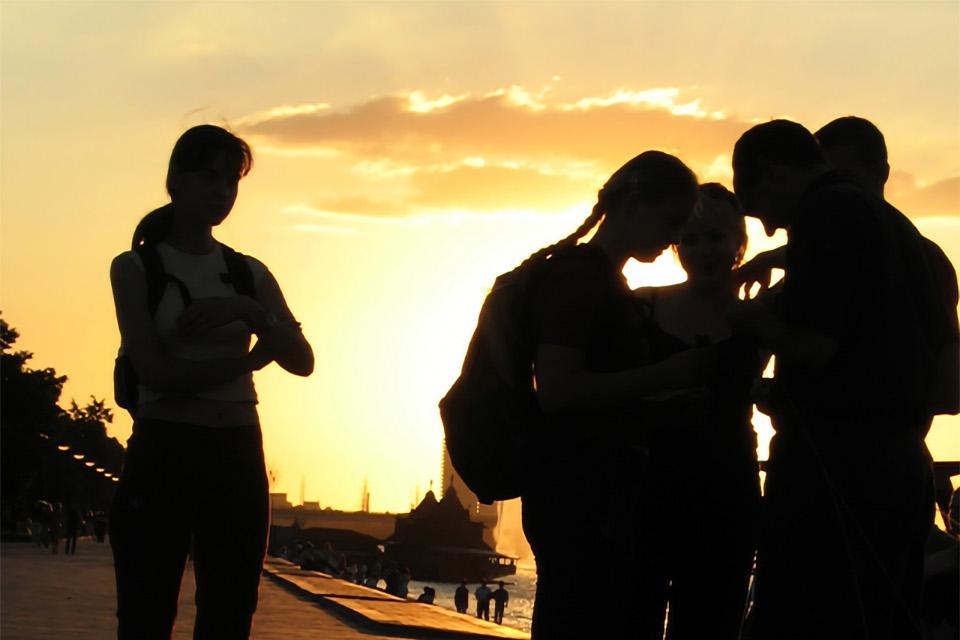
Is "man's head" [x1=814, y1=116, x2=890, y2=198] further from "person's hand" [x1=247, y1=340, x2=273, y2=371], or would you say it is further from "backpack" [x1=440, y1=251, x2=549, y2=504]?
"person's hand" [x1=247, y1=340, x2=273, y2=371]

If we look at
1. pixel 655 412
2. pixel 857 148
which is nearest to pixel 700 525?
pixel 655 412

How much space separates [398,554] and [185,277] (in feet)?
573

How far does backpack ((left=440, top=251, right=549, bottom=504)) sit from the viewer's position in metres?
3.57

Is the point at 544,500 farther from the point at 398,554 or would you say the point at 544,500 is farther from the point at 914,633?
the point at 398,554

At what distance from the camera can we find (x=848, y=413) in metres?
3.60

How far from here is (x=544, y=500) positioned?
3539mm

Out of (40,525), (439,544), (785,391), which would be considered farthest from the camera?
(439,544)

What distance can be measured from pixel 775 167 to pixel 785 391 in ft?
1.73

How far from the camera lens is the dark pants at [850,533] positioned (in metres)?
3.59

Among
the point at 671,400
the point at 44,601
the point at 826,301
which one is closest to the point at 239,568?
the point at 671,400

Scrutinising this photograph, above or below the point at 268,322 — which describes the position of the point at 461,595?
above

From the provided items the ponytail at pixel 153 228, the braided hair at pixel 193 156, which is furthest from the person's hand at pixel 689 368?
the ponytail at pixel 153 228

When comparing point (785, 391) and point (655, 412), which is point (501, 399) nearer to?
point (655, 412)

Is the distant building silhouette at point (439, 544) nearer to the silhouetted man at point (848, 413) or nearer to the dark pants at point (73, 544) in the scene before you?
the dark pants at point (73, 544)
